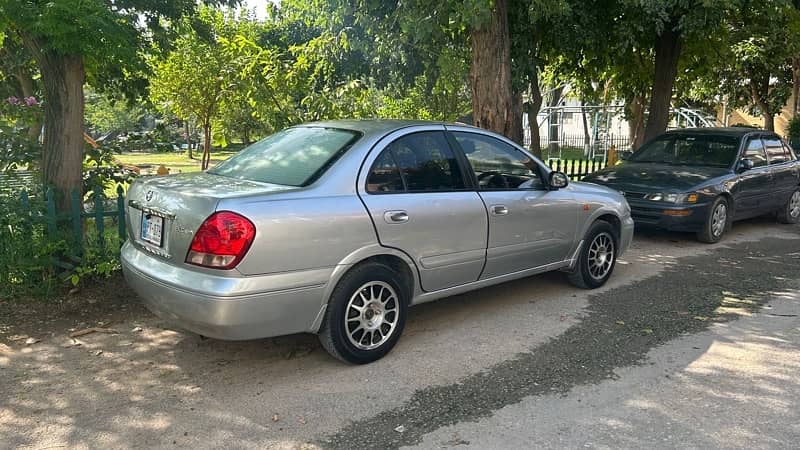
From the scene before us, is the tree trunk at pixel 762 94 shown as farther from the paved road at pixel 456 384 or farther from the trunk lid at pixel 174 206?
the trunk lid at pixel 174 206

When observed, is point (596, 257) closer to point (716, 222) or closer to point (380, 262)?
point (380, 262)

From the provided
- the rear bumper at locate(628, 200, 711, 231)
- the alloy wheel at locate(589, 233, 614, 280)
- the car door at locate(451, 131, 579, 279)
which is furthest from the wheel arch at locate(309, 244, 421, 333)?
the rear bumper at locate(628, 200, 711, 231)

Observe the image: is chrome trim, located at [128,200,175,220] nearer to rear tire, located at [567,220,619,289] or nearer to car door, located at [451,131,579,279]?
car door, located at [451,131,579,279]

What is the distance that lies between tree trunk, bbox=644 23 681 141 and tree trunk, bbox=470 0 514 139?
5.32m

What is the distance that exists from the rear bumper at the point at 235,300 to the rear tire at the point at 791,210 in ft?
30.1

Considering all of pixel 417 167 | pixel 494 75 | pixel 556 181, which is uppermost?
pixel 494 75

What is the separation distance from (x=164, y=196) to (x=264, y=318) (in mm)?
1056

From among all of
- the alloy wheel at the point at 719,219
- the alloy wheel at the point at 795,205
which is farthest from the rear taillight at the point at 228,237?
the alloy wheel at the point at 795,205

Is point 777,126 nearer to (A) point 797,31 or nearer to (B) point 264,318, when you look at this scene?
(A) point 797,31

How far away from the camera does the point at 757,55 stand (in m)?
20.8

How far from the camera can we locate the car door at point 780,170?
9828mm

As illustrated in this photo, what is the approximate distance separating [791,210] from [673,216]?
3.58 meters

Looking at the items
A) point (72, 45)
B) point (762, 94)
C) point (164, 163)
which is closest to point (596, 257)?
point (72, 45)

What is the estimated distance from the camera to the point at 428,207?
4.61m
